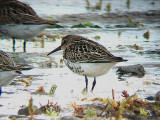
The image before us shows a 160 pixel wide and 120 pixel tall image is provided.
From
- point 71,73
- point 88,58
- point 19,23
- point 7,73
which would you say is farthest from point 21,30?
point 7,73

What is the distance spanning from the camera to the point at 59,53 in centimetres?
946

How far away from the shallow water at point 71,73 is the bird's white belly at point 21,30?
0.40m

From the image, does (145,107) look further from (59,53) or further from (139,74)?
(59,53)

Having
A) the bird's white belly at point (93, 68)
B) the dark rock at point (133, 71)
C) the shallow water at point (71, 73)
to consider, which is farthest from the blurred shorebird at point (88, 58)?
the dark rock at point (133, 71)

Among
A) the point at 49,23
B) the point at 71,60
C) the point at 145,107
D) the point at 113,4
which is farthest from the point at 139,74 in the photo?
the point at 113,4

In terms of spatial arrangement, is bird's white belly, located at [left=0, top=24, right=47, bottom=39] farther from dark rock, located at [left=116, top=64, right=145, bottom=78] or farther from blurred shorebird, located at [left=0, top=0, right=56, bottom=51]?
dark rock, located at [left=116, top=64, right=145, bottom=78]

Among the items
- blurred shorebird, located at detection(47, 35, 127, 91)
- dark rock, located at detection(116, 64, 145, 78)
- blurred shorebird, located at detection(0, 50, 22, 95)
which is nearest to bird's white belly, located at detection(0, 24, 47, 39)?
blurred shorebird, located at detection(47, 35, 127, 91)

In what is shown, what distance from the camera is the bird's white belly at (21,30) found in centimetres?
991

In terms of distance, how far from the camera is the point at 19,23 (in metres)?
9.88

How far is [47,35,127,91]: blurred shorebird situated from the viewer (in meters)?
5.79

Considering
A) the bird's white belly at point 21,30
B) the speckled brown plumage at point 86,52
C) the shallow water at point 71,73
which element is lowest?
the shallow water at point 71,73

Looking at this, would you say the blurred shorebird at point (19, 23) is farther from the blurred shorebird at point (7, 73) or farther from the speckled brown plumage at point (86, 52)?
the blurred shorebird at point (7, 73)

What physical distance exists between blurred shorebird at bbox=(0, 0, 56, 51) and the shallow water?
18.0 inches

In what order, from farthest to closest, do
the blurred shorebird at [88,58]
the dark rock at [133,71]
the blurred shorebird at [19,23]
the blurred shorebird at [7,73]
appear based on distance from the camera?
the blurred shorebird at [19,23]
the dark rock at [133,71]
the blurred shorebird at [88,58]
the blurred shorebird at [7,73]
